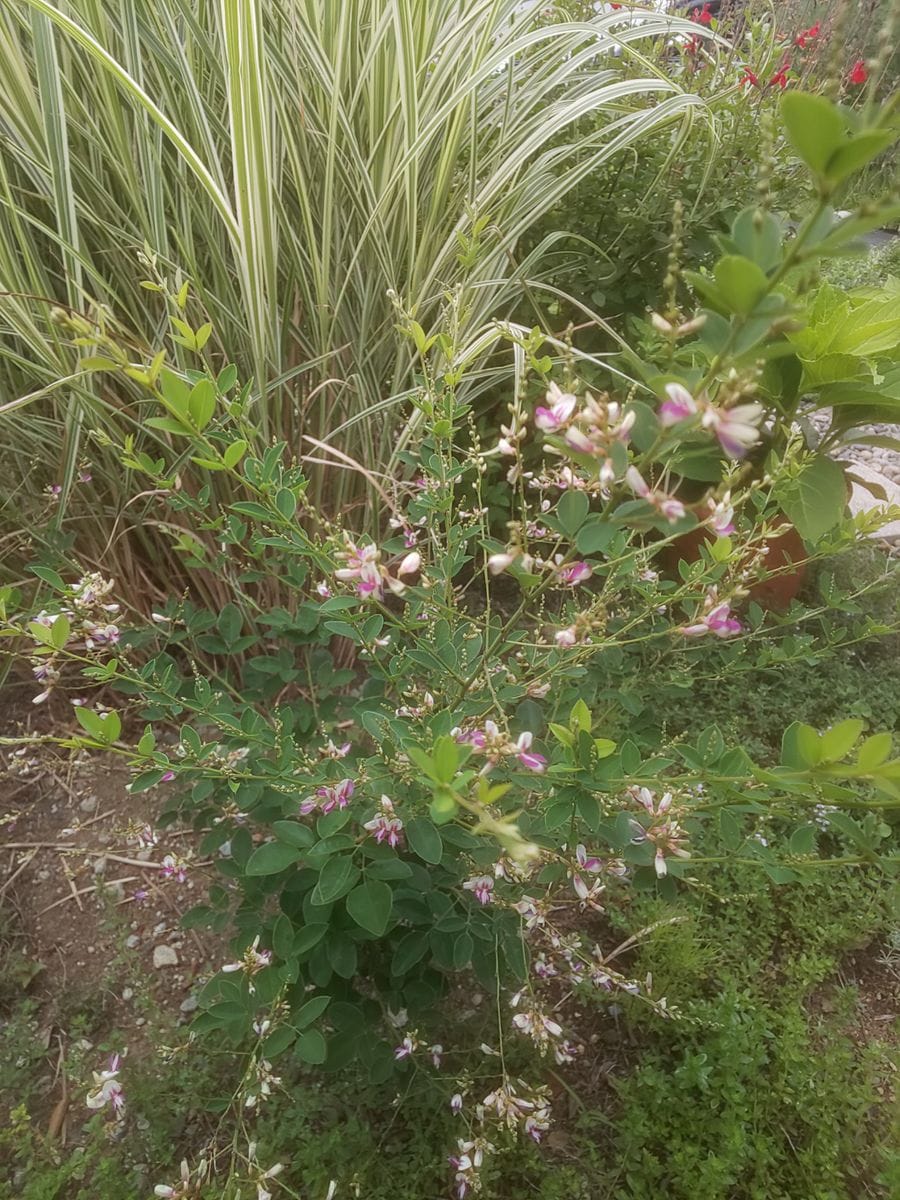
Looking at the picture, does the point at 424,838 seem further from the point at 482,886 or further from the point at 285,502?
the point at 285,502

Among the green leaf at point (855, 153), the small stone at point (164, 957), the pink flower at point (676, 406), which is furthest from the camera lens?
the small stone at point (164, 957)

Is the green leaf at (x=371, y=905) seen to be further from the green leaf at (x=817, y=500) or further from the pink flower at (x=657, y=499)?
the green leaf at (x=817, y=500)

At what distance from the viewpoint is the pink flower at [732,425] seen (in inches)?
16.3

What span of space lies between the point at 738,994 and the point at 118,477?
142cm

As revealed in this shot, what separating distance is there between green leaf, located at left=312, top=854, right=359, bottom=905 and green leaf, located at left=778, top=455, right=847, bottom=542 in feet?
4.02

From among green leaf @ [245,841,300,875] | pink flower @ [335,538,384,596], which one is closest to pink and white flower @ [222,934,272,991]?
green leaf @ [245,841,300,875]

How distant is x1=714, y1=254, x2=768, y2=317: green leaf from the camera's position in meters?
0.35

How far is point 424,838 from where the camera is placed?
2.42 ft

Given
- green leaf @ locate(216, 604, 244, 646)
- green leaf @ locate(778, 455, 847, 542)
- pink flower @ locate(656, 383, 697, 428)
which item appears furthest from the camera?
green leaf @ locate(778, 455, 847, 542)

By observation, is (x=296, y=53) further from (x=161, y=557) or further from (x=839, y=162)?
(x=839, y=162)

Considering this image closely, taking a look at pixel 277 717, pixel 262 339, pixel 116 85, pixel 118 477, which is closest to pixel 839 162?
pixel 277 717

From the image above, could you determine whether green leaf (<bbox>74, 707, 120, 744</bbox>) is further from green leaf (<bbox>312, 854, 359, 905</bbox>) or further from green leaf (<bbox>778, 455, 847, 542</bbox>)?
green leaf (<bbox>778, 455, 847, 542</bbox>)

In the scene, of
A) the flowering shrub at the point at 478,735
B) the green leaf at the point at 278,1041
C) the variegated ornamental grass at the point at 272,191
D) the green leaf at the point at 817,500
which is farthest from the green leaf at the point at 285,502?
the green leaf at the point at 817,500

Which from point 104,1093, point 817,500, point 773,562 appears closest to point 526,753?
point 104,1093
